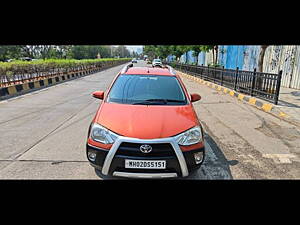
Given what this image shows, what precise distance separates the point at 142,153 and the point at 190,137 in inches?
26.3

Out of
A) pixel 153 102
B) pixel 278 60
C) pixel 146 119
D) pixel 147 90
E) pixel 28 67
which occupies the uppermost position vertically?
pixel 278 60

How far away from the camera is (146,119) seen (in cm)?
270

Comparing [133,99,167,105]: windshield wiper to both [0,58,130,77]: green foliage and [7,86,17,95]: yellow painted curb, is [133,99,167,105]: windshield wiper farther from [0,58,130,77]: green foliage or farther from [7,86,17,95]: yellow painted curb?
[0,58,130,77]: green foliage

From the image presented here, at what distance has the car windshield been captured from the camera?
327cm

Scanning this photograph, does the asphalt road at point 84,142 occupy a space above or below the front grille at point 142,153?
below

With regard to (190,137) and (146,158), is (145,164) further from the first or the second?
(190,137)

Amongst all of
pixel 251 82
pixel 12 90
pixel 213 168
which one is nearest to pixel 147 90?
pixel 213 168

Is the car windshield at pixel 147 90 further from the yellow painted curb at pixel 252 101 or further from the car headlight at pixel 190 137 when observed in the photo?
the yellow painted curb at pixel 252 101

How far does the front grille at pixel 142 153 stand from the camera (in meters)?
2.40

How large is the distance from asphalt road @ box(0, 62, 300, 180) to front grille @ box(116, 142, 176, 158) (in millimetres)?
774

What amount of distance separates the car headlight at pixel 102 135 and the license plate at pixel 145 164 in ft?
1.07

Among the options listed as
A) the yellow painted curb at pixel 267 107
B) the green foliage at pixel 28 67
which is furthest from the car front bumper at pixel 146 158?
the green foliage at pixel 28 67
